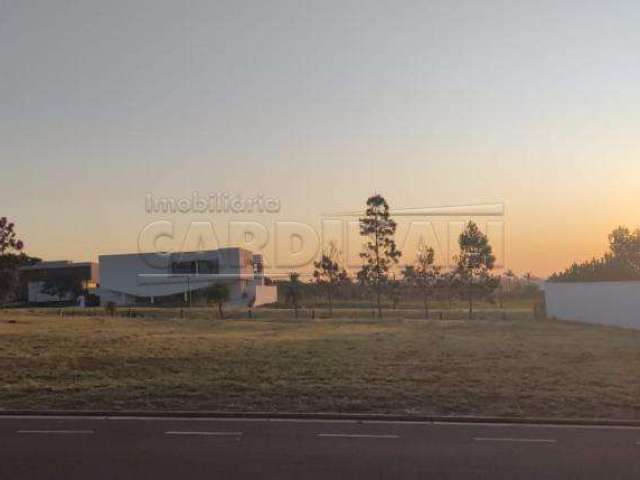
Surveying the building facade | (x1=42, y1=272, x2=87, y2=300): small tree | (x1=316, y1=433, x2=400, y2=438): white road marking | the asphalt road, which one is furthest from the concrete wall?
(x1=316, y1=433, x2=400, y2=438): white road marking

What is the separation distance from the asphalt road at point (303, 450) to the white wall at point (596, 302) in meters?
24.6

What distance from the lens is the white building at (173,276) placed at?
265ft

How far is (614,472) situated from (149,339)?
19889mm

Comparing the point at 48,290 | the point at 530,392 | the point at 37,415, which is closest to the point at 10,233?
the point at 37,415

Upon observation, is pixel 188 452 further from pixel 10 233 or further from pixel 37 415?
pixel 10 233

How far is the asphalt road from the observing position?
25.4ft

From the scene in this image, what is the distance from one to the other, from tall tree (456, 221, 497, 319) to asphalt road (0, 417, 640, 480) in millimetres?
44231

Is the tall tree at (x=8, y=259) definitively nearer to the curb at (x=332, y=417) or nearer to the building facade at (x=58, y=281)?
the curb at (x=332, y=417)

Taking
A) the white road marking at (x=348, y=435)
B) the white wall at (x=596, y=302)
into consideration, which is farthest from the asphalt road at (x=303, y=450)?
the white wall at (x=596, y=302)

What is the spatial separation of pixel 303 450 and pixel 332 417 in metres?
2.29

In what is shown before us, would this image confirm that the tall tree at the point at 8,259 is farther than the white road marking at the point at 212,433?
Yes

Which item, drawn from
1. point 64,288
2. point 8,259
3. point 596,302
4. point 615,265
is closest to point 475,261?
point 615,265

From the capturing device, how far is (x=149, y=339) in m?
25.1

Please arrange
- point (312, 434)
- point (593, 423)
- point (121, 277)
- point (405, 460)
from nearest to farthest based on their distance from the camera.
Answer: point (405, 460) < point (312, 434) < point (593, 423) < point (121, 277)
